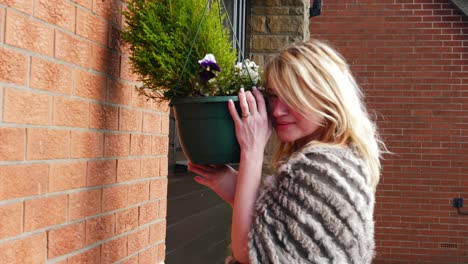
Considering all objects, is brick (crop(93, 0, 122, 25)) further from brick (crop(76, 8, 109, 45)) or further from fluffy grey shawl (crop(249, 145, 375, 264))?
fluffy grey shawl (crop(249, 145, 375, 264))

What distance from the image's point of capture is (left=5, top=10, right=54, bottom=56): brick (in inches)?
65.4

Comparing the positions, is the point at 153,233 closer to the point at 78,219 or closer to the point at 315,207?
the point at 78,219

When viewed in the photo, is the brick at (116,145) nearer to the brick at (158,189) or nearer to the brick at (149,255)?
the brick at (158,189)

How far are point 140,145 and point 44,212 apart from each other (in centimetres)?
79

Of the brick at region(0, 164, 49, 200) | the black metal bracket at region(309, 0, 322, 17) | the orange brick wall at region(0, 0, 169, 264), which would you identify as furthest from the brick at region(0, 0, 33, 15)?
the black metal bracket at region(309, 0, 322, 17)

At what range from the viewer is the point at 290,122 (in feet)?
6.60

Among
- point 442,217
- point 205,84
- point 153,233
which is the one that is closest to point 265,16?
point 153,233

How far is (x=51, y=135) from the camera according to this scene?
188 cm

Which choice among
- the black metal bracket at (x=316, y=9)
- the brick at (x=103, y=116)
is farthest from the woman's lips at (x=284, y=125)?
the black metal bracket at (x=316, y=9)

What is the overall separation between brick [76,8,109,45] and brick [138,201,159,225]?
78 centimetres

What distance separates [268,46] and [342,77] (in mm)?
3956

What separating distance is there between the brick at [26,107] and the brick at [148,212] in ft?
2.91

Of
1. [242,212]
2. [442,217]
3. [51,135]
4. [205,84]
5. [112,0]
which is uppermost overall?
[112,0]

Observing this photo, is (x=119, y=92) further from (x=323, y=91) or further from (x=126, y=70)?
(x=323, y=91)
